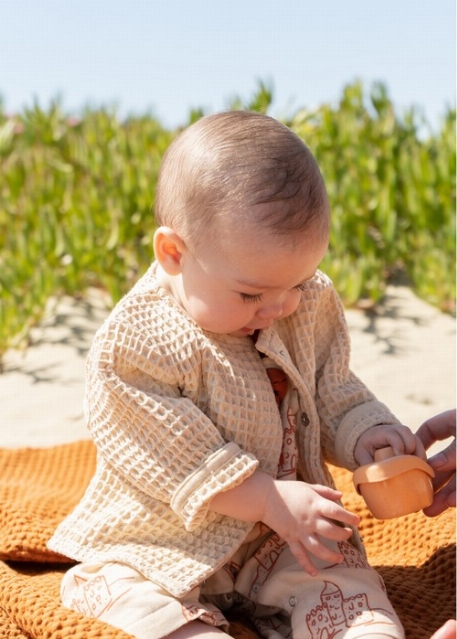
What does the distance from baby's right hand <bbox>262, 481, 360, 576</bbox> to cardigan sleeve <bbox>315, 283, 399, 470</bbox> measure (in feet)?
0.86

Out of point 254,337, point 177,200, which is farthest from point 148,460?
point 177,200

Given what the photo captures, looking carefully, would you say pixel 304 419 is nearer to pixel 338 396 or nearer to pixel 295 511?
pixel 338 396

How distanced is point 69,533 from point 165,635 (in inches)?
13.5

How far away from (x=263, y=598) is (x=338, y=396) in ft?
1.35

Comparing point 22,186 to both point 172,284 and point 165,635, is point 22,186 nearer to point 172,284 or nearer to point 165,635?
point 172,284

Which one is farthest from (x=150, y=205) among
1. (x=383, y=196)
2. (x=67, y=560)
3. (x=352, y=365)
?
(x=67, y=560)

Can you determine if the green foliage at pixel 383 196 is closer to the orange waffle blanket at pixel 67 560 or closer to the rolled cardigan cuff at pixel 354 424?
the orange waffle blanket at pixel 67 560

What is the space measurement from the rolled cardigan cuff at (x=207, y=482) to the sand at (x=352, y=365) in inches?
48.6

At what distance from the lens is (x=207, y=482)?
163 centimetres

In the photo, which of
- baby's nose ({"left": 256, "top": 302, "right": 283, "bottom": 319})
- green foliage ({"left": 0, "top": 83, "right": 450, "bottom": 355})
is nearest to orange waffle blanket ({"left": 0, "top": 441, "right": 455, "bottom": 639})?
baby's nose ({"left": 256, "top": 302, "right": 283, "bottom": 319})

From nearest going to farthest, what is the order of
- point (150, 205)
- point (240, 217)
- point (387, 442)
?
point (240, 217)
point (387, 442)
point (150, 205)

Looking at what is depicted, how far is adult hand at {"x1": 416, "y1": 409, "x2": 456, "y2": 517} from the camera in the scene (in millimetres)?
1821

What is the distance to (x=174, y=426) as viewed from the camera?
165 centimetres

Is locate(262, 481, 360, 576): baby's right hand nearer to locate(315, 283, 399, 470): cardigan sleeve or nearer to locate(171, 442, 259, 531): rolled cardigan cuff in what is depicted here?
locate(171, 442, 259, 531): rolled cardigan cuff
